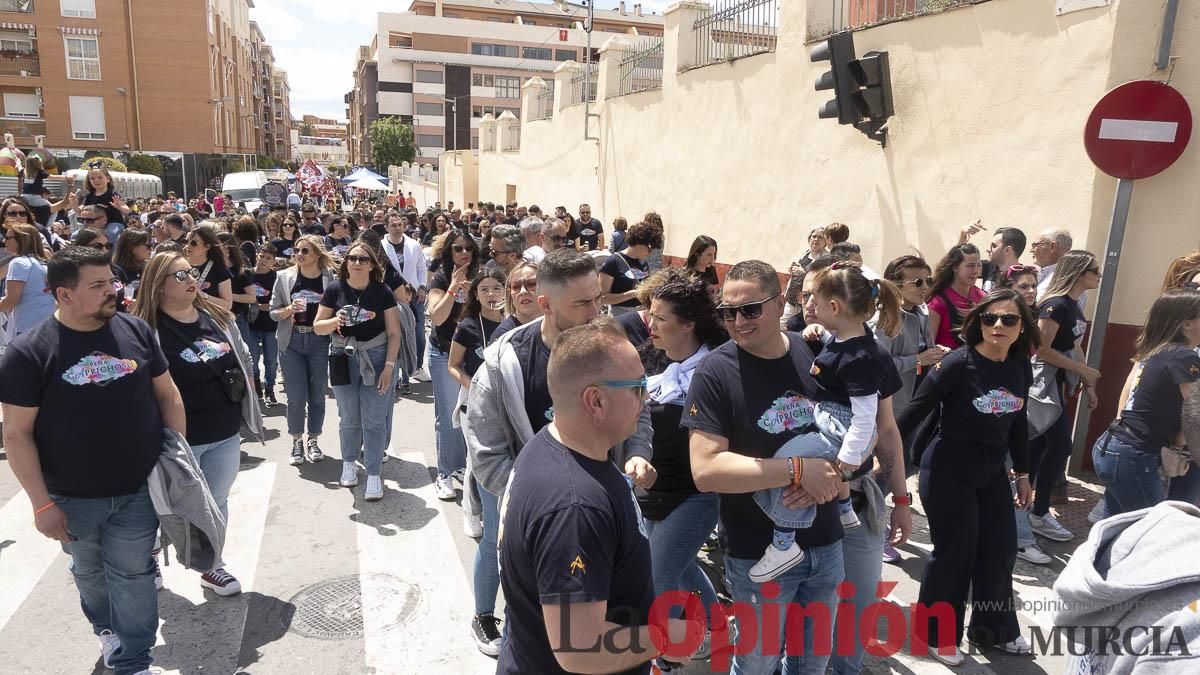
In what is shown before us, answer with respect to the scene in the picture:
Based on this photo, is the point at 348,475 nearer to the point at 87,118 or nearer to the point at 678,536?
the point at 678,536

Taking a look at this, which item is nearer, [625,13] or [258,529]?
[258,529]

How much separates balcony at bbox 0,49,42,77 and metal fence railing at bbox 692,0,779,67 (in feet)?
155

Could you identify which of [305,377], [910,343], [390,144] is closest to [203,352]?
[305,377]

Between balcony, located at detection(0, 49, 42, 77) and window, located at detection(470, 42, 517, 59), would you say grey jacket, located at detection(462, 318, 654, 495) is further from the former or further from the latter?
window, located at detection(470, 42, 517, 59)

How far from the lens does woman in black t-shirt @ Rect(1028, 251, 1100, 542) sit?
17.3 feet

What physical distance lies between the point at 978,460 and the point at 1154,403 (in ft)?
4.41

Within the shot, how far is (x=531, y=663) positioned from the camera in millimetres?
2064

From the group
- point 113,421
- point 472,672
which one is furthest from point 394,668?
point 113,421

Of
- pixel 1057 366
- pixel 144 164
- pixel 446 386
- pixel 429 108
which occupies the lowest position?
pixel 446 386

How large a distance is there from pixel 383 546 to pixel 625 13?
3073 inches

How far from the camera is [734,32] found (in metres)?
12.1

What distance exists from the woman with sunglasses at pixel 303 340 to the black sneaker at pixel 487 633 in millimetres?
3455

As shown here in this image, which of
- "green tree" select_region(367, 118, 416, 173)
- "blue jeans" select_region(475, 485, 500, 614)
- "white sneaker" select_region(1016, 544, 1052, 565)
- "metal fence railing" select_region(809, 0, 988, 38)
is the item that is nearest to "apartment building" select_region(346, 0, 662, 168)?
"green tree" select_region(367, 118, 416, 173)

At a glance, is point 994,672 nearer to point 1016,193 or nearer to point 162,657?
point 162,657
